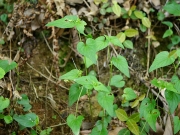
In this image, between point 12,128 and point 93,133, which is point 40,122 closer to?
point 12,128

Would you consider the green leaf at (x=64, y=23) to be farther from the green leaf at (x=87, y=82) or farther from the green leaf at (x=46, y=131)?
the green leaf at (x=46, y=131)

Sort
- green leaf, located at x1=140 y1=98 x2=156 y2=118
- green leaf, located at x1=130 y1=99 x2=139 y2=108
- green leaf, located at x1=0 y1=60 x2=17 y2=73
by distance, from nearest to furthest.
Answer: green leaf, located at x1=140 y1=98 x2=156 y2=118 < green leaf, located at x1=0 y1=60 x2=17 y2=73 < green leaf, located at x1=130 y1=99 x2=139 y2=108

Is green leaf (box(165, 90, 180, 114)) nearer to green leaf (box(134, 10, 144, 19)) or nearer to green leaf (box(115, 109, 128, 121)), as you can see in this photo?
green leaf (box(115, 109, 128, 121))

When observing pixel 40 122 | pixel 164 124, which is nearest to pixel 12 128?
pixel 40 122

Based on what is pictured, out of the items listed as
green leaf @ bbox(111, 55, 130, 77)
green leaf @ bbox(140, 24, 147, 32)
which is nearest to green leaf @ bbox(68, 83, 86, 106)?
green leaf @ bbox(111, 55, 130, 77)

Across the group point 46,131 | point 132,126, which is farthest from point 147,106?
point 46,131

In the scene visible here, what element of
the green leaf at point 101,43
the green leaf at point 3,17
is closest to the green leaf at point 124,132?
the green leaf at point 101,43

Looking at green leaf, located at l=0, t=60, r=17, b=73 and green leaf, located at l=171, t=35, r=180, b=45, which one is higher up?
green leaf, located at l=0, t=60, r=17, b=73

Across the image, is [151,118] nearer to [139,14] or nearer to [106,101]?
[106,101]
